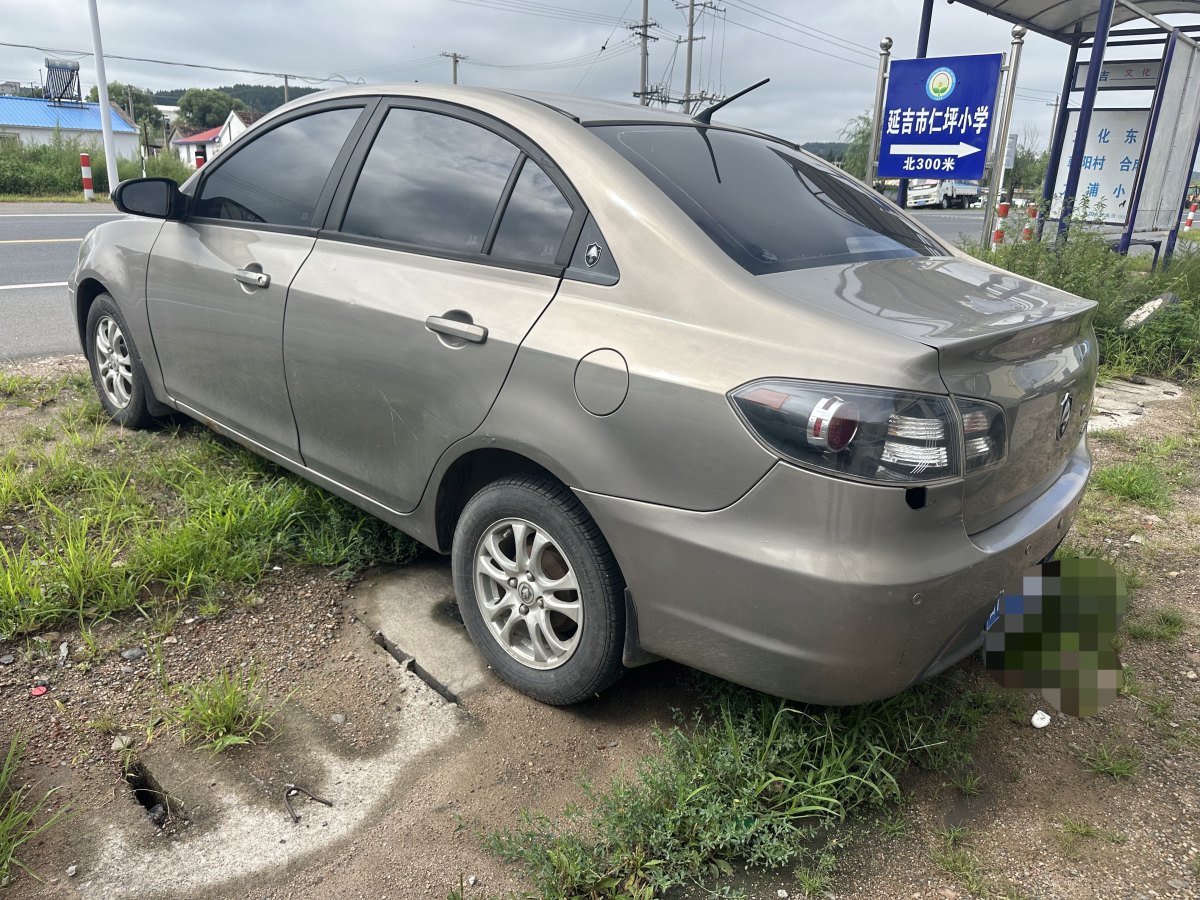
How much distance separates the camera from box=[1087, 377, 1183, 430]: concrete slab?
5426 millimetres

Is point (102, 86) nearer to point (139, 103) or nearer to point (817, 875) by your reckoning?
point (817, 875)

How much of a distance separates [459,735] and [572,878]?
669 mm

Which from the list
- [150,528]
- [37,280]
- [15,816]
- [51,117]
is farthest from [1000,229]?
[51,117]

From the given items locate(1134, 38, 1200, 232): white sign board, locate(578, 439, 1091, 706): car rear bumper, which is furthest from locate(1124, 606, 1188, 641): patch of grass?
locate(1134, 38, 1200, 232): white sign board

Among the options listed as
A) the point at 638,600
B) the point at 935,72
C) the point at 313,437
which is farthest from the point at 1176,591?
the point at 935,72

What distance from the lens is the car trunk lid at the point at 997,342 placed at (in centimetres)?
197

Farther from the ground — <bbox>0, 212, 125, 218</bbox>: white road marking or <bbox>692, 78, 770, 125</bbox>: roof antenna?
<bbox>692, 78, 770, 125</bbox>: roof antenna

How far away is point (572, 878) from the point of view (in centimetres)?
190

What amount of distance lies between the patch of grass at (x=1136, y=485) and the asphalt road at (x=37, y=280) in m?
6.41

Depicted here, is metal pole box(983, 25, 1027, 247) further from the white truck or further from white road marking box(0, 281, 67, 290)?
the white truck

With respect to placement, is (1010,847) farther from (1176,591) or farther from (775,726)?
(1176,591)

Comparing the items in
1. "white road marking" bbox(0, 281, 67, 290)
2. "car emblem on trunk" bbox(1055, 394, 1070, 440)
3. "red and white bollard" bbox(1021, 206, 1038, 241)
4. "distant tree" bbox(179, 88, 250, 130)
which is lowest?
"white road marking" bbox(0, 281, 67, 290)

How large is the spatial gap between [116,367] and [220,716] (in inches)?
102

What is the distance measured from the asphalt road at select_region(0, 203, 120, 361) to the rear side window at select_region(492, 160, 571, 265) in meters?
4.81
